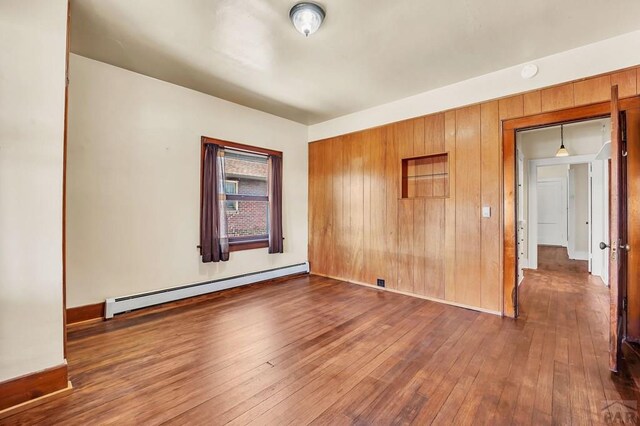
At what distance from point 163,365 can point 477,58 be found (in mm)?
4091

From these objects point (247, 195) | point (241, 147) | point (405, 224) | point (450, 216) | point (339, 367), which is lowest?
point (339, 367)

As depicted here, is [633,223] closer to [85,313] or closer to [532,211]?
[532,211]

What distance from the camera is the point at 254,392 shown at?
71.0 inches

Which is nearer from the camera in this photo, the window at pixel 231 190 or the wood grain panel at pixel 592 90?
the wood grain panel at pixel 592 90

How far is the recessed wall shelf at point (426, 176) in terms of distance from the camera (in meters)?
3.76

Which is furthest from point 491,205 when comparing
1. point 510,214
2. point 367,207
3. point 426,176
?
point 367,207

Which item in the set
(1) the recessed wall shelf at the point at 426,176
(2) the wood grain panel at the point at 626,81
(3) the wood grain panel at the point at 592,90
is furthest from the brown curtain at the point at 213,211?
(2) the wood grain panel at the point at 626,81

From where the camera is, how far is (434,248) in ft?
12.1

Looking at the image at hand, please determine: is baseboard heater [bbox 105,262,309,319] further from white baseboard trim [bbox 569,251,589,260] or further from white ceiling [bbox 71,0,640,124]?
white baseboard trim [bbox 569,251,589,260]

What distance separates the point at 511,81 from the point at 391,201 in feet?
6.51

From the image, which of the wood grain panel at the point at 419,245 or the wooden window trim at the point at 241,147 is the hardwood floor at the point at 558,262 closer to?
the wood grain panel at the point at 419,245

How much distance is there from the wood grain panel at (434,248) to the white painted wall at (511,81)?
1.31 m

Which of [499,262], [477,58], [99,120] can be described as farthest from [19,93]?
[499,262]

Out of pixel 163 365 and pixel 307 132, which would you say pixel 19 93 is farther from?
pixel 307 132
